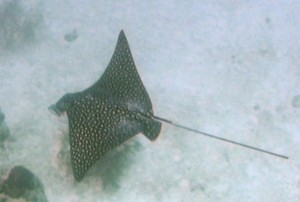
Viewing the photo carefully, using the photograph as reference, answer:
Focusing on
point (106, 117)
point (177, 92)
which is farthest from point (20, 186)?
point (177, 92)

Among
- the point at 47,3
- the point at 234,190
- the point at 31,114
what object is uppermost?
the point at 47,3

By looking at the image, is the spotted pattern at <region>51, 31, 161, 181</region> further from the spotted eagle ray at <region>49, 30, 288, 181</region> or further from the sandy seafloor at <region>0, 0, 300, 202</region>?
the sandy seafloor at <region>0, 0, 300, 202</region>

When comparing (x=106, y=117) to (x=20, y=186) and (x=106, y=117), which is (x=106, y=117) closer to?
(x=106, y=117)

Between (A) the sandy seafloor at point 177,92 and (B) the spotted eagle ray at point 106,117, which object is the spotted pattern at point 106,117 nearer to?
(B) the spotted eagle ray at point 106,117

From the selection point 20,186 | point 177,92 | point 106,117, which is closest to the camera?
point 106,117

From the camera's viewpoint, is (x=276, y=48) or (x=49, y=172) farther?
(x=276, y=48)

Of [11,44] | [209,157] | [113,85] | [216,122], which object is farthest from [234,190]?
[11,44]

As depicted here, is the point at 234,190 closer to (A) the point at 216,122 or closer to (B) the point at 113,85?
(A) the point at 216,122

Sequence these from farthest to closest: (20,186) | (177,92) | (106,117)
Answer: (177,92)
(20,186)
(106,117)
